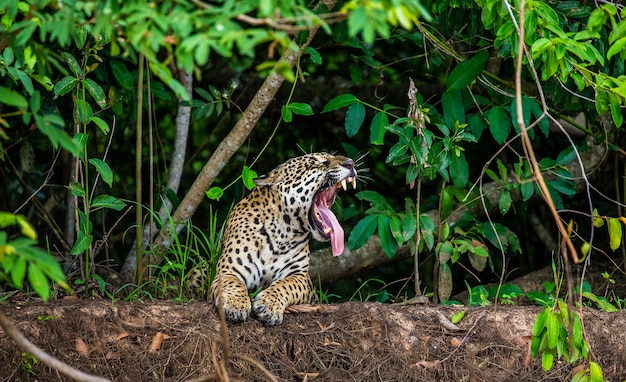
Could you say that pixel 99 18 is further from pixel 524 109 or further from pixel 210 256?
pixel 524 109

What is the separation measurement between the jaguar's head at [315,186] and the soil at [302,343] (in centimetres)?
92

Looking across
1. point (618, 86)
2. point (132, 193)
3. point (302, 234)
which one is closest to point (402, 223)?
point (302, 234)

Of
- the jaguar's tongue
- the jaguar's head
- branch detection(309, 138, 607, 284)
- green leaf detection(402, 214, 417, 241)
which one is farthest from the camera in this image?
branch detection(309, 138, 607, 284)

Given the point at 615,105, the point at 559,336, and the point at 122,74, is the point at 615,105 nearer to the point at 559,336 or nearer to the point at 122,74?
the point at 559,336

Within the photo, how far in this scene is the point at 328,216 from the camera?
24.8ft

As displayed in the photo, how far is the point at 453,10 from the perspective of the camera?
791cm

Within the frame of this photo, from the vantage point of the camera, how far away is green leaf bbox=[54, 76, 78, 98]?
678cm

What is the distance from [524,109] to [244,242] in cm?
240

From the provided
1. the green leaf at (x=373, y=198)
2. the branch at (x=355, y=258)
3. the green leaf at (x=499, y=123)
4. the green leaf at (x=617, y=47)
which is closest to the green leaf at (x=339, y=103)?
the green leaf at (x=373, y=198)

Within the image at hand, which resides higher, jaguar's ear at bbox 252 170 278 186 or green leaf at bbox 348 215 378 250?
jaguar's ear at bbox 252 170 278 186

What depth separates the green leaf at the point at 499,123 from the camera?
305 inches

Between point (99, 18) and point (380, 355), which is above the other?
point (99, 18)

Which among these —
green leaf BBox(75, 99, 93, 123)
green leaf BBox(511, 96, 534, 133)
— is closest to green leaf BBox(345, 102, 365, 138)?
green leaf BBox(511, 96, 534, 133)

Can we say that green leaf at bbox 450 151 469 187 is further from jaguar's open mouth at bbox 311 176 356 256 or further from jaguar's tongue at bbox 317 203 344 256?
jaguar's tongue at bbox 317 203 344 256
